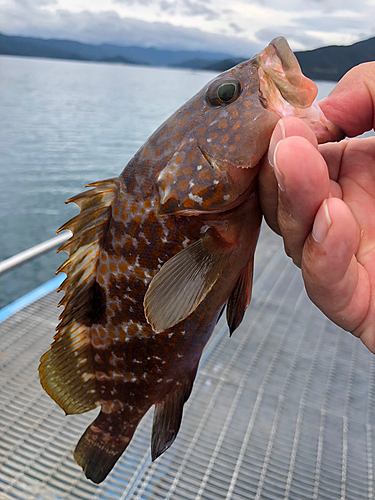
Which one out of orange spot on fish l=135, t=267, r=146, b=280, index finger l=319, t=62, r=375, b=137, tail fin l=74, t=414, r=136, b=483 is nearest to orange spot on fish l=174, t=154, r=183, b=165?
orange spot on fish l=135, t=267, r=146, b=280

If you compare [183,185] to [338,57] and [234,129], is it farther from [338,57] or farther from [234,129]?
[338,57]

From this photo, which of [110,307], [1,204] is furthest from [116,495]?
[1,204]

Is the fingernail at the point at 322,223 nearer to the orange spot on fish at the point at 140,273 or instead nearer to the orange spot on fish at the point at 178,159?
the orange spot on fish at the point at 178,159

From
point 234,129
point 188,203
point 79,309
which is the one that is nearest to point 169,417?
point 79,309

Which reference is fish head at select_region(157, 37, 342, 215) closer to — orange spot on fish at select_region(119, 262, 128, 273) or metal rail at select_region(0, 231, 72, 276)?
orange spot on fish at select_region(119, 262, 128, 273)

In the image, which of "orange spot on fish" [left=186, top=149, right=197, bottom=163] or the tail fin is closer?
"orange spot on fish" [left=186, top=149, right=197, bottom=163]

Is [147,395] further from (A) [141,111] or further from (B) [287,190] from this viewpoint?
(A) [141,111]

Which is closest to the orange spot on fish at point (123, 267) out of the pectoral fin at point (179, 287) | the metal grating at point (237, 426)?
the pectoral fin at point (179, 287)
